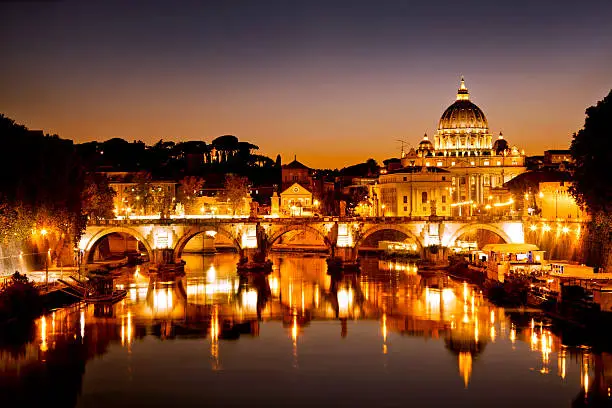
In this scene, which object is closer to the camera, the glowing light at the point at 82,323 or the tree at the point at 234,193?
the glowing light at the point at 82,323

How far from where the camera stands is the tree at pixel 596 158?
40250 mm

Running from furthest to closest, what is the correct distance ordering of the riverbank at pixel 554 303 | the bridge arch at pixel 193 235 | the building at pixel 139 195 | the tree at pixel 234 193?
1. the tree at pixel 234 193
2. the building at pixel 139 195
3. the bridge arch at pixel 193 235
4. the riverbank at pixel 554 303

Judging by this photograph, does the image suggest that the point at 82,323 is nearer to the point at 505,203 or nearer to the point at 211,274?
the point at 211,274

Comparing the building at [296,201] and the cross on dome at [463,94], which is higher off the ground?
the cross on dome at [463,94]

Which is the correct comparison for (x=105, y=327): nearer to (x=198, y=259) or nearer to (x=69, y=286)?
(x=69, y=286)

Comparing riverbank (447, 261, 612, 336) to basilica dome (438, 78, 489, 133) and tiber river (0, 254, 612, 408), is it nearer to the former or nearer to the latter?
tiber river (0, 254, 612, 408)

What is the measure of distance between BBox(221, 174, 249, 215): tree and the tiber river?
41931 millimetres

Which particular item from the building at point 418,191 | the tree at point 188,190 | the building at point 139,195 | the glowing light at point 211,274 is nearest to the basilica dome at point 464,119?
the building at point 418,191

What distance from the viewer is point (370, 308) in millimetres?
43844

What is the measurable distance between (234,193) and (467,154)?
157ft

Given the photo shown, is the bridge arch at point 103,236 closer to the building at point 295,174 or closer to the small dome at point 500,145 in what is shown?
the building at point 295,174

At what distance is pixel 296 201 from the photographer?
9231 centimetres

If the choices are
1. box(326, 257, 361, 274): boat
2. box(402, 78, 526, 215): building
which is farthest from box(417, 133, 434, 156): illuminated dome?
box(326, 257, 361, 274): boat

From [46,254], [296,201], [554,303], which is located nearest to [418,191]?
[296,201]
